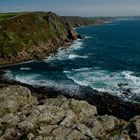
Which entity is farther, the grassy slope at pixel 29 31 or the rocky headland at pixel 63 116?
the grassy slope at pixel 29 31

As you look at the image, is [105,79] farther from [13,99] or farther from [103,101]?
[13,99]

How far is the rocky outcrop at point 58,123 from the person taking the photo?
42.8 m

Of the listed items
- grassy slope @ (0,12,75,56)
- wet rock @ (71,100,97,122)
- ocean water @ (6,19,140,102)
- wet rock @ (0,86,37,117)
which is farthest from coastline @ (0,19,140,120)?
grassy slope @ (0,12,75,56)

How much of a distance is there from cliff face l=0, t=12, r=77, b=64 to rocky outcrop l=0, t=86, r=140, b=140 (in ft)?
221

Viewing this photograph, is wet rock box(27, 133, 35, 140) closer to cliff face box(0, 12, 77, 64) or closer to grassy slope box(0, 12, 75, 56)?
cliff face box(0, 12, 77, 64)

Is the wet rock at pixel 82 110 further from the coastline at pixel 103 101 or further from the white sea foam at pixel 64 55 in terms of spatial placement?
the white sea foam at pixel 64 55

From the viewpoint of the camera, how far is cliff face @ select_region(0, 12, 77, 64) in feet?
402

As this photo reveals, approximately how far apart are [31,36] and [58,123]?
99945mm

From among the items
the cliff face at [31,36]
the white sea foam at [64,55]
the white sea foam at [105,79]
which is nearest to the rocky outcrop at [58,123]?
the white sea foam at [105,79]

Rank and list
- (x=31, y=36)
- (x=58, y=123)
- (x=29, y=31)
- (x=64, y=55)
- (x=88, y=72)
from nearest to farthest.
Answer: 1. (x=58, y=123)
2. (x=88, y=72)
3. (x=64, y=55)
4. (x=31, y=36)
5. (x=29, y=31)

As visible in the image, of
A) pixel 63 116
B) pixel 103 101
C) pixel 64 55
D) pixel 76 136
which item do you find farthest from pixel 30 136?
pixel 64 55

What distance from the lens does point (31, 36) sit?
142625mm

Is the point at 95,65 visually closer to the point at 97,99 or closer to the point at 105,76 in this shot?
the point at 105,76

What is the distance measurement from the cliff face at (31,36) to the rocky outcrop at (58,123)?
67335mm
